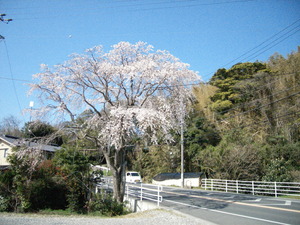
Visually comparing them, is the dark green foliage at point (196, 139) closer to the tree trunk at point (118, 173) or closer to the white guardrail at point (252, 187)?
the white guardrail at point (252, 187)

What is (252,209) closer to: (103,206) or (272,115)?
(103,206)

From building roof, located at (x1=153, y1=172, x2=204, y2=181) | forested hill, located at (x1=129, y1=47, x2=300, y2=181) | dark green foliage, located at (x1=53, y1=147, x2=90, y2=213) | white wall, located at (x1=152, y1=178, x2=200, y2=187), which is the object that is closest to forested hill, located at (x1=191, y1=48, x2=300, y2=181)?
forested hill, located at (x1=129, y1=47, x2=300, y2=181)

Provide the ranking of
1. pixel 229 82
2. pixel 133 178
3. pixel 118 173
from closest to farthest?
1. pixel 118 173
2. pixel 133 178
3. pixel 229 82

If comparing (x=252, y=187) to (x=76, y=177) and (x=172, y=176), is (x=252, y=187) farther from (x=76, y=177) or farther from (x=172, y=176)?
(x=76, y=177)

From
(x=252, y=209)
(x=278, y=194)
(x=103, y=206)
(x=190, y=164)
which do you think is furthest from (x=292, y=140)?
(x=103, y=206)

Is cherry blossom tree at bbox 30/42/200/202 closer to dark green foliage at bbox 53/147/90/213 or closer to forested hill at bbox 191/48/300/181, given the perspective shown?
dark green foliage at bbox 53/147/90/213

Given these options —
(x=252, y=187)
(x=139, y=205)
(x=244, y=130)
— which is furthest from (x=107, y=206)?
(x=244, y=130)

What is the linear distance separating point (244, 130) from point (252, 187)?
1164 cm

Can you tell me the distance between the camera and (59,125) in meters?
12.6

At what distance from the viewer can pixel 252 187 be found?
1806 centimetres

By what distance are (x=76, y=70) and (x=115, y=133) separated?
4280 mm

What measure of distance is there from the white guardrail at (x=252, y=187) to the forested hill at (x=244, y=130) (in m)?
0.67

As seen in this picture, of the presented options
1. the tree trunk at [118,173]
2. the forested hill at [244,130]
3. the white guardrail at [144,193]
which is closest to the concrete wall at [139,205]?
the white guardrail at [144,193]

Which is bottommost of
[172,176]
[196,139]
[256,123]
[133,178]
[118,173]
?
[133,178]
